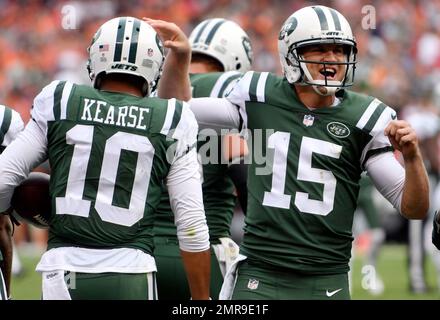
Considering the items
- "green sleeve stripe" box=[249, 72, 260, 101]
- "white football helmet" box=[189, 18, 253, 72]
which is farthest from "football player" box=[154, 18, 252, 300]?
"green sleeve stripe" box=[249, 72, 260, 101]

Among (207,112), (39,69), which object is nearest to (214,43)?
(207,112)

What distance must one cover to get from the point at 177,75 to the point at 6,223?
3.24ft

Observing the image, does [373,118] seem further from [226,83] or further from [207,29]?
[207,29]

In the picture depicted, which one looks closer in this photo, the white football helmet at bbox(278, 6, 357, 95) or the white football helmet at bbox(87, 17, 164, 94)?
the white football helmet at bbox(87, 17, 164, 94)

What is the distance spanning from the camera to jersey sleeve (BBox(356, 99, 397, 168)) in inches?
161

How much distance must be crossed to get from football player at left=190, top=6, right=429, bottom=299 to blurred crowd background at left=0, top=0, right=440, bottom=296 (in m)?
10.2

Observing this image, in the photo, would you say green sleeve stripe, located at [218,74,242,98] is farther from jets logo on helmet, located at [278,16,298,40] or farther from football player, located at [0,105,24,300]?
football player, located at [0,105,24,300]

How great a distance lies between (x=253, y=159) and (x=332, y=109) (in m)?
0.40

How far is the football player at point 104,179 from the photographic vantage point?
3.72 m

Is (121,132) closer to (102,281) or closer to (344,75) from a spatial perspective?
(102,281)

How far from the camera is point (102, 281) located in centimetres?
371

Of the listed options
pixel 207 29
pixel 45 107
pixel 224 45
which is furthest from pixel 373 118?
pixel 207 29

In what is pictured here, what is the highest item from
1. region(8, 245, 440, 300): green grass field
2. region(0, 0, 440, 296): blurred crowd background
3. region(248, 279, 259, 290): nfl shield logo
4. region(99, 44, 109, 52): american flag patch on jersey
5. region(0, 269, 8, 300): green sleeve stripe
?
region(0, 0, 440, 296): blurred crowd background

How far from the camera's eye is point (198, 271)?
3.89 meters
